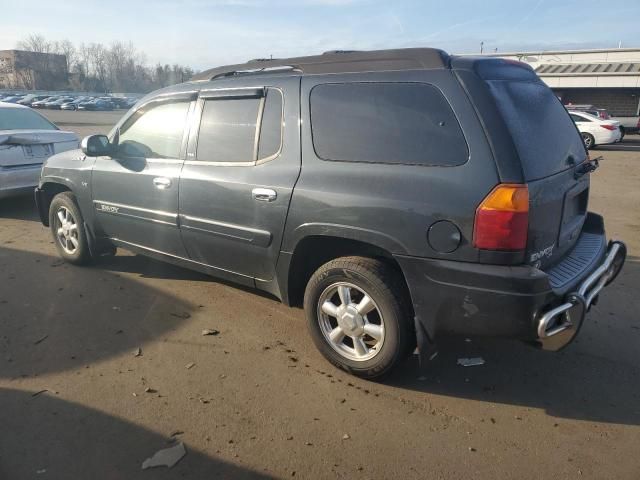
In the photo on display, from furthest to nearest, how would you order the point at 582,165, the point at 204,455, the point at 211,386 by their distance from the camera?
1. the point at 582,165
2. the point at 211,386
3. the point at 204,455

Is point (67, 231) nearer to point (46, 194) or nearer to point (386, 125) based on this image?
point (46, 194)

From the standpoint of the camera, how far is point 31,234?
21.6 ft

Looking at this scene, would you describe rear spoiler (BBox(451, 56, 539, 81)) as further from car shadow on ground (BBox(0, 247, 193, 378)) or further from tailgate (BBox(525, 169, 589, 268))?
car shadow on ground (BBox(0, 247, 193, 378))

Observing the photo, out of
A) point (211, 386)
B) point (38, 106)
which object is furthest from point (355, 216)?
point (38, 106)

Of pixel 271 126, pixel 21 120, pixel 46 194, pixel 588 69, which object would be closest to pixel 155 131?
pixel 271 126

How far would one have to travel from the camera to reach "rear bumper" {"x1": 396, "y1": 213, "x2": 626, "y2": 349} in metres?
2.61

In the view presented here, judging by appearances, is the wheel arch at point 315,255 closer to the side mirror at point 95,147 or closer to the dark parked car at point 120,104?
the side mirror at point 95,147

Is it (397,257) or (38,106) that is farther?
(38,106)

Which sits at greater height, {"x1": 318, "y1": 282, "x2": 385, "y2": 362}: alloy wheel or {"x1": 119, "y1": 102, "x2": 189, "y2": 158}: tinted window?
{"x1": 119, "y1": 102, "x2": 189, "y2": 158}: tinted window

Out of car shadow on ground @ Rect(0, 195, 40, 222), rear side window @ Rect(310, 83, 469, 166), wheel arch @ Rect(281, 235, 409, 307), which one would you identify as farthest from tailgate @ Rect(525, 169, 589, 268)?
car shadow on ground @ Rect(0, 195, 40, 222)

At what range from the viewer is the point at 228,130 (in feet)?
12.4

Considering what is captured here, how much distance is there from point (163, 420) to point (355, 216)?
1605 millimetres

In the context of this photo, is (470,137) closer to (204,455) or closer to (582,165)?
(582,165)

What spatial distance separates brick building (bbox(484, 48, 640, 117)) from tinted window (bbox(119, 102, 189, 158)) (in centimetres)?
3209
